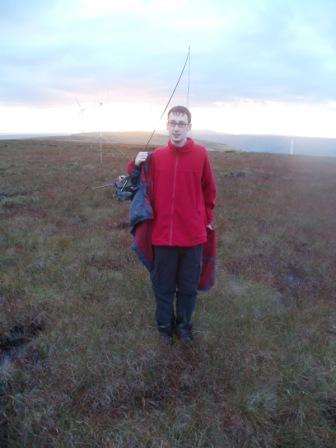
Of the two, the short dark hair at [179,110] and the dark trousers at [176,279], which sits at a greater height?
the short dark hair at [179,110]

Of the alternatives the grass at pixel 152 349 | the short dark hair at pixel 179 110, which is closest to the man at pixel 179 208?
the short dark hair at pixel 179 110

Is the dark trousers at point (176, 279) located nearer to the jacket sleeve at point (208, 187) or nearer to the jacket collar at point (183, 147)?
the jacket sleeve at point (208, 187)

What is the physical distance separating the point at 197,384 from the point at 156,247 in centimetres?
156

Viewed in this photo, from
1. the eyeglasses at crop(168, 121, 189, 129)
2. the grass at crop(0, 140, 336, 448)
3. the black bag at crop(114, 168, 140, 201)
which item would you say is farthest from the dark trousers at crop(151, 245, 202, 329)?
the eyeglasses at crop(168, 121, 189, 129)

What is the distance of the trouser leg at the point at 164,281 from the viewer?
4758mm

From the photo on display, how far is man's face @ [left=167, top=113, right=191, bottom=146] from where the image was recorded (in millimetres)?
4324

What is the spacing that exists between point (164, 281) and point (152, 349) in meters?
0.82

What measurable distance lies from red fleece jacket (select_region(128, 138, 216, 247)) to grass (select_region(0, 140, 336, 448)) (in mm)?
1413

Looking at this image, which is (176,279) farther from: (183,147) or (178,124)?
(178,124)

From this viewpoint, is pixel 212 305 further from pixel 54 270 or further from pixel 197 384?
pixel 54 270

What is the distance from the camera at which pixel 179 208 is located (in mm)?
4555

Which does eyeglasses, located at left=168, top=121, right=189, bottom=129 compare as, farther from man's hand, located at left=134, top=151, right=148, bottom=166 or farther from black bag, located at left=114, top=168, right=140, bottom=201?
black bag, located at left=114, top=168, right=140, bottom=201

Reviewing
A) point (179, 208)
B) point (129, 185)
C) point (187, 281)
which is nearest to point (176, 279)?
point (187, 281)

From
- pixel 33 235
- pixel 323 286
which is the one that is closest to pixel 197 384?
pixel 323 286
